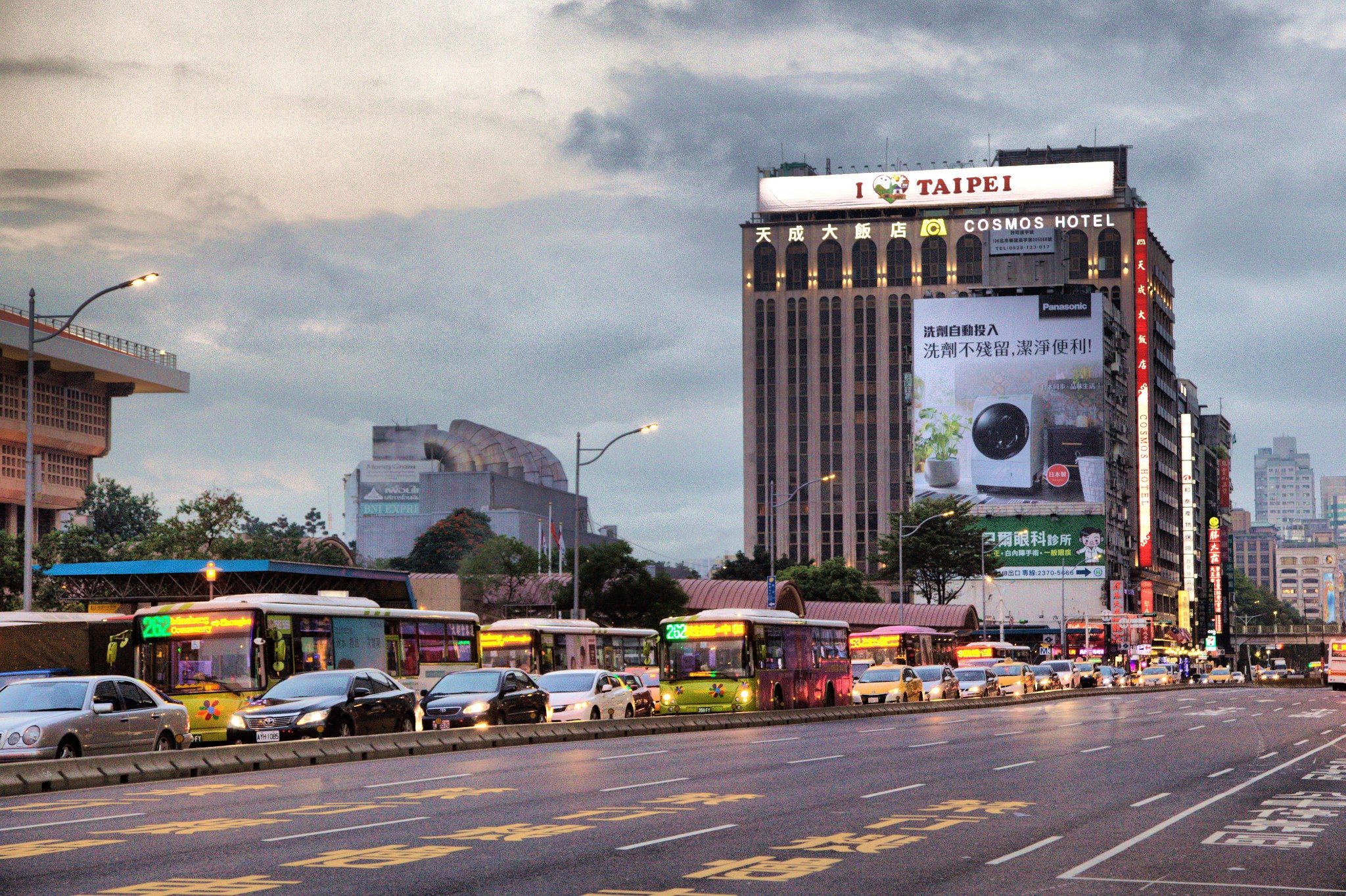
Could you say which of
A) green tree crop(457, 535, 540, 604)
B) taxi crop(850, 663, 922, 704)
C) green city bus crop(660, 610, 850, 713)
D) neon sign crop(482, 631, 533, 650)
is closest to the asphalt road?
green city bus crop(660, 610, 850, 713)

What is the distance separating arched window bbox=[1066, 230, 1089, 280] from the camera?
534 ft

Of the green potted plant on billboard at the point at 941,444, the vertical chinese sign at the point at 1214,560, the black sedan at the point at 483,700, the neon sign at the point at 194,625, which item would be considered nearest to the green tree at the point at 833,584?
the green potted plant on billboard at the point at 941,444

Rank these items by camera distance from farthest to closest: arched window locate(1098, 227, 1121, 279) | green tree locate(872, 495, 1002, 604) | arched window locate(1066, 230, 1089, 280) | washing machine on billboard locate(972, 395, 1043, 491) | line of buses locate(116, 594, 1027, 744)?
arched window locate(1098, 227, 1121, 279) → arched window locate(1066, 230, 1089, 280) → washing machine on billboard locate(972, 395, 1043, 491) → green tree locate(872, 495, 1002, 604) → line of buses locate(116, 594, 1027, 744)

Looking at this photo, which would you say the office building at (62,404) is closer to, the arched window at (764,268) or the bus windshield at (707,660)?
the bus windshield at (707,660)

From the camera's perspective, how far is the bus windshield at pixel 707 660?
4362 centimetres

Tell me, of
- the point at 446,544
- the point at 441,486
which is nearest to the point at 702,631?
the point at 446,544

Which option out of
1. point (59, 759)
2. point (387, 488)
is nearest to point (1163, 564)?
point (387, 488)

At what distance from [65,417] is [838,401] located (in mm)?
93565

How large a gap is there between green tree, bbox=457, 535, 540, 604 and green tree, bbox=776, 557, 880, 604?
30.7 metres

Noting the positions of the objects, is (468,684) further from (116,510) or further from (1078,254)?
(1078,254)

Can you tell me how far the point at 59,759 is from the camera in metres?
22.0

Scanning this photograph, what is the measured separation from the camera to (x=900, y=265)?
16950 centimetres

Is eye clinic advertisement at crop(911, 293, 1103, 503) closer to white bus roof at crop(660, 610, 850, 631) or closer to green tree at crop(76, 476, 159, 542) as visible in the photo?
green tree at crop(76, 476, 159, 542)

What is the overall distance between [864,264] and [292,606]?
5506 inches
